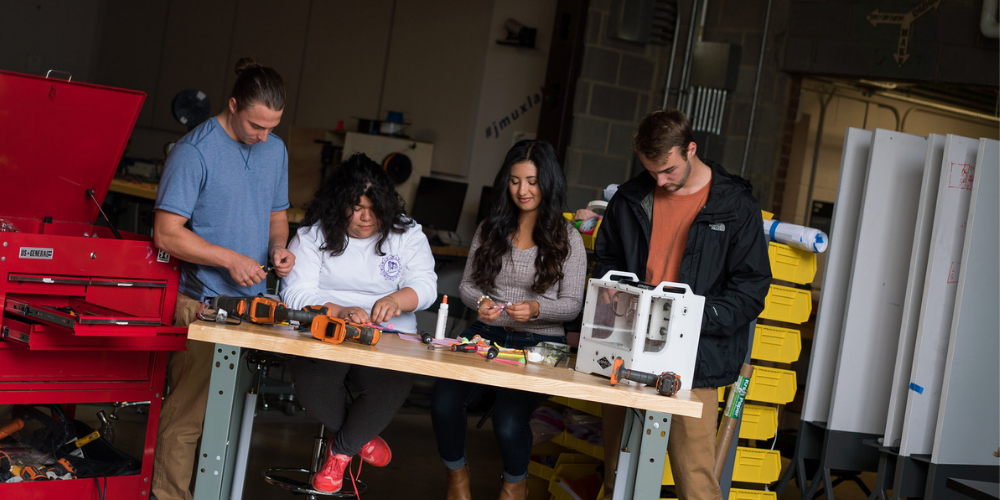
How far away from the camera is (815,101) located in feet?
26.7

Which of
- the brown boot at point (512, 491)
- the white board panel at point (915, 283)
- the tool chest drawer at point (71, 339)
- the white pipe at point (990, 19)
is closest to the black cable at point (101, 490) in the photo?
the tool chest drawer at point (71, 339)

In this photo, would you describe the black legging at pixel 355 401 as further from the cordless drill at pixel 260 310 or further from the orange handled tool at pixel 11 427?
the orange handled tool at pixel 11 427

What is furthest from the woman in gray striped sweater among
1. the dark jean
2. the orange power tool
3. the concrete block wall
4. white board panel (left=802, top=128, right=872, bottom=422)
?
the concrete block wall

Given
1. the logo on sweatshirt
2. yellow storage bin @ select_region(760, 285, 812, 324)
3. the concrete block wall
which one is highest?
the concrete block wall

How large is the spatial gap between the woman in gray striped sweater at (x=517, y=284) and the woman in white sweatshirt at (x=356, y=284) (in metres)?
0.21

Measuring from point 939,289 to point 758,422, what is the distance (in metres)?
0.84

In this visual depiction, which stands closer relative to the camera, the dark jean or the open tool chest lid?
the open tool chest lid

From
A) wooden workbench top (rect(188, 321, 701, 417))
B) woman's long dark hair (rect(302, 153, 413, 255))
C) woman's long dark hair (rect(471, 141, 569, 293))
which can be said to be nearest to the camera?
wooden workbench top (rect(188, 321, 701, 417))

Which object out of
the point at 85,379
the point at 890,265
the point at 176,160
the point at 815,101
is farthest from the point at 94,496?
the point at 815,101

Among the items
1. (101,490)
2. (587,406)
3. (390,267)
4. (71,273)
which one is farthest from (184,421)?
(587,406)

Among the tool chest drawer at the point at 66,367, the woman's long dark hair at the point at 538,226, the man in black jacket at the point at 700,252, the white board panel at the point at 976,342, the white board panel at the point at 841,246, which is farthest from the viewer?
the white board panel at the point at 841,246

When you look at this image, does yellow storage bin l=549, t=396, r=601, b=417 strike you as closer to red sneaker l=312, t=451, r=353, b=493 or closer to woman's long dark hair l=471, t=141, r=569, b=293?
woman's long dark hair l=471, t=141, r=569, b=293

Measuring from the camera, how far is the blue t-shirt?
2.68 meters

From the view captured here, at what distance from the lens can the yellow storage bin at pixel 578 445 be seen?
3.32m
